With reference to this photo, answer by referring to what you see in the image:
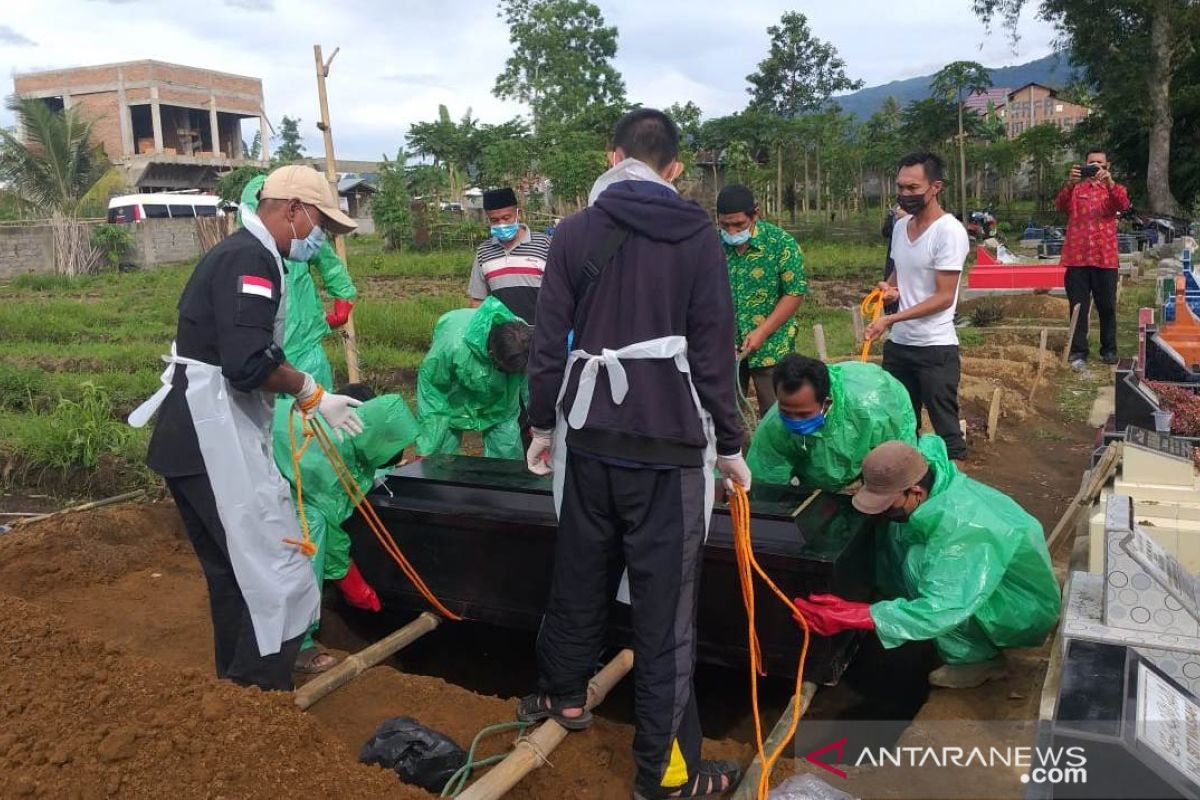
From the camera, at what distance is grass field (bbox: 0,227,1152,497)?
577 centimetres

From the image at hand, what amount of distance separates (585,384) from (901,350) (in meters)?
2.44

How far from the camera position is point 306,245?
2.81 metres

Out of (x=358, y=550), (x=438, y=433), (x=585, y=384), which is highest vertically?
(x=585, y=384)

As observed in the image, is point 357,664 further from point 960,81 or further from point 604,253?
point 960,81

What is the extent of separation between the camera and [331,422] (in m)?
2.81

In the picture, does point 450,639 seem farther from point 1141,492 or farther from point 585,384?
point 1141,492

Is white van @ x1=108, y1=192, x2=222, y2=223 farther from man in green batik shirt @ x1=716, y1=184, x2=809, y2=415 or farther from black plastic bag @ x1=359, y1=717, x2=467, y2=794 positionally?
black plastic bag @ x1=359, y1=717, x2=467, y2=794

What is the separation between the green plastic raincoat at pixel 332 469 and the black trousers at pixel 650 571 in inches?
45.8

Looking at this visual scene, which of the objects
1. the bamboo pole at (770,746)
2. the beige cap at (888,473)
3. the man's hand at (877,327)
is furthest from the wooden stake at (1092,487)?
the bamboo pole at (770,746)

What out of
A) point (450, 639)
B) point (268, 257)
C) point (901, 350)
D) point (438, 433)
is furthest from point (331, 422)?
point (901, 350)

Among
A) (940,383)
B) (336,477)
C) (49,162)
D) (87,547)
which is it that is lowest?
(87,547)

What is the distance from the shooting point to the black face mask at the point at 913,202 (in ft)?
13.2

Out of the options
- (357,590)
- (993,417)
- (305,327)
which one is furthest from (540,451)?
(993,417)

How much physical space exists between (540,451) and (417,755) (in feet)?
2.97
